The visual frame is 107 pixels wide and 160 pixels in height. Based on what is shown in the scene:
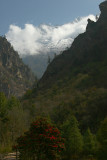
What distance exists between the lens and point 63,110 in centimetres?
8119

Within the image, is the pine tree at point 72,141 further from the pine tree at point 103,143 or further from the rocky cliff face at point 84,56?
the rocky cliff face at point 84,56

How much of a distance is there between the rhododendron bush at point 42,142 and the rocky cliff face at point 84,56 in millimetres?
93354

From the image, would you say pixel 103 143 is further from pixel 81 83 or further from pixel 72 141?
pixel 81 83

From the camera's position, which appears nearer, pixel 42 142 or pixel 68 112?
pixel 42 142

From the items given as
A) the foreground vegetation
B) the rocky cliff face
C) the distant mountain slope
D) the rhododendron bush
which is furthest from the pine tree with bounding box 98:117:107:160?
the rocky cliff face

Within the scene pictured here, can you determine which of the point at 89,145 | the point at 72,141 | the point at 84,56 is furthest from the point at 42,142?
the point at 84,56

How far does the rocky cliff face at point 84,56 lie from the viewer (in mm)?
131125

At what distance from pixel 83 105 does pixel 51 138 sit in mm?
56651

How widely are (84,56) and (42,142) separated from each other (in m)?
119

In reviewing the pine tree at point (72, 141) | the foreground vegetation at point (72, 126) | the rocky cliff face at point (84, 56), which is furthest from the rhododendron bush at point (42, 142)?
the rocky cliff face at point (84, 56)

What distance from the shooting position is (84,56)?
459 ft

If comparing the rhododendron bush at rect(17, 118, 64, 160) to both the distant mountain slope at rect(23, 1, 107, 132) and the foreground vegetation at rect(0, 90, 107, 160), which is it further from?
the distant mountain slope at rect(23, 1, 107, 132)

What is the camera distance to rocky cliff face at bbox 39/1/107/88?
430ft

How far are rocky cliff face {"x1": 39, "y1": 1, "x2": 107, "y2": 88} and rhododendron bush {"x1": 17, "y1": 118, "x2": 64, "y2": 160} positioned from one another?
93.4 meters
